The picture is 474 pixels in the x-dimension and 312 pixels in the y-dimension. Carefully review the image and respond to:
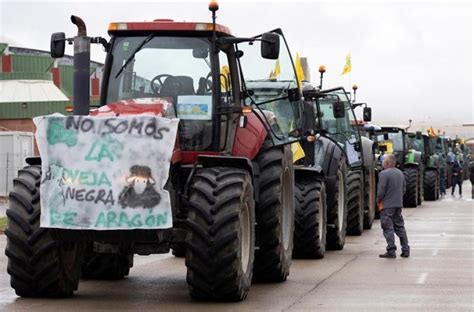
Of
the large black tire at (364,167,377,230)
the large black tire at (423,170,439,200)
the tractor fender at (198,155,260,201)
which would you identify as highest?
the tractor fender at (198,155,260,201)

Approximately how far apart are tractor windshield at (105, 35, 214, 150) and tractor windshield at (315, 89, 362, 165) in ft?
32.5

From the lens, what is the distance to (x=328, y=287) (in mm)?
13820

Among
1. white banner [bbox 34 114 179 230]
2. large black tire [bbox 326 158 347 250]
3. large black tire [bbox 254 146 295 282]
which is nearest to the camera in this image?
white banner [bbox 34 114 179 230]

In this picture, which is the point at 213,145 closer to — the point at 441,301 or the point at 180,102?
the point at 180,102

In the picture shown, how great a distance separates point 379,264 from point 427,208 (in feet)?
63.9

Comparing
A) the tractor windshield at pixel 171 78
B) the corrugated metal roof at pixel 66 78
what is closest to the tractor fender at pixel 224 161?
the tractor windshield at pixel 171 78

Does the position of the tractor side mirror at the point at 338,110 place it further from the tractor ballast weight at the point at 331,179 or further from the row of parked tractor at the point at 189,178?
the row of parked tractor at the point at 189,178

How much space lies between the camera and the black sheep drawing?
444 inches

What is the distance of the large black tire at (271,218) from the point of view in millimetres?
13523

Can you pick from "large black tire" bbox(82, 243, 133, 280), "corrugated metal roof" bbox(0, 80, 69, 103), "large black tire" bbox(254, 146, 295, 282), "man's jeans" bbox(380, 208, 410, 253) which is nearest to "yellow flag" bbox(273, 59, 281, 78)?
"man's jeans" bbox(380, 208, 410, 253)

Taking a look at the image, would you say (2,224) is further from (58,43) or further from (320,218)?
(58,43)

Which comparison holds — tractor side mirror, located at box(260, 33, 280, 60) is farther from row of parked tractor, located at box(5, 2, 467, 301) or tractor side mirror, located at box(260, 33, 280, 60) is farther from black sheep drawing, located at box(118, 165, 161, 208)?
black sheep drawing, located at box(118, 165, 161, 208)

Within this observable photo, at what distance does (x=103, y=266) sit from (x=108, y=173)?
9.96 ft

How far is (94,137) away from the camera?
11461 millimetres
